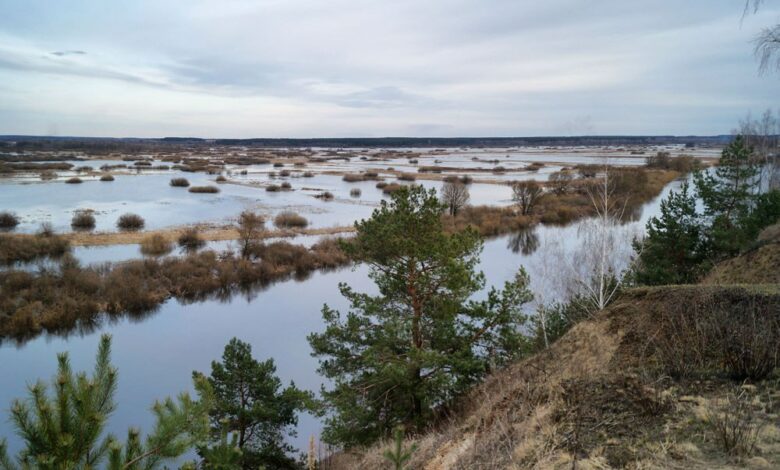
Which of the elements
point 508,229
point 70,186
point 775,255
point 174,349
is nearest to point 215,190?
point 70,186

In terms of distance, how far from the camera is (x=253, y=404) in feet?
34.8

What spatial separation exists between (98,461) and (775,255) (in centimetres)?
1421

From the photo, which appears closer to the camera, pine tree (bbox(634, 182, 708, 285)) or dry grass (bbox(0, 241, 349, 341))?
pine tree (bbox(634, 182, 708, 285))

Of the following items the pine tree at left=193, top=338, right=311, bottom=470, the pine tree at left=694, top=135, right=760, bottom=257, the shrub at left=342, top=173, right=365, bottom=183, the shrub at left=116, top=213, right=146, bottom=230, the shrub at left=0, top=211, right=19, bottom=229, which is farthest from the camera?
the shrub at left=342, top=173, right=365, bottom=183

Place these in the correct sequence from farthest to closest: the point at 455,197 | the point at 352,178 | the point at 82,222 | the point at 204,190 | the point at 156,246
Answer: the point at 352,178, the point at 204,190, the point at 455,197, the point at 82,222, the point at 156,246

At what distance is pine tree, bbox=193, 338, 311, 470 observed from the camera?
10375 mm

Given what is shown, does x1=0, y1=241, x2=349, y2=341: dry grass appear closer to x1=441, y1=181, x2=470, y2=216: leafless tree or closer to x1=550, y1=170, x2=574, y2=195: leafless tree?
x1=441, y1=181, x2=470, y2=216: leafless tree

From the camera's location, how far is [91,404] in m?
3.78

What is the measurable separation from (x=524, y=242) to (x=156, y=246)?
78.3 ft

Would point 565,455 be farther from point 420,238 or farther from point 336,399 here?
point 420,238

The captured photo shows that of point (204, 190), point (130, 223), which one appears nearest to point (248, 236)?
point (130, 223)

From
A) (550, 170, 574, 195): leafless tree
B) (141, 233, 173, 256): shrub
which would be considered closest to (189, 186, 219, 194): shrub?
(141, 233, 173, 256): shrub

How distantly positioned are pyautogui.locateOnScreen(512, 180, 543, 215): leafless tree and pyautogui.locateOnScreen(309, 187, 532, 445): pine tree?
32885 millimetres

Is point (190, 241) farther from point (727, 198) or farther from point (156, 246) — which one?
point (727, 198)
